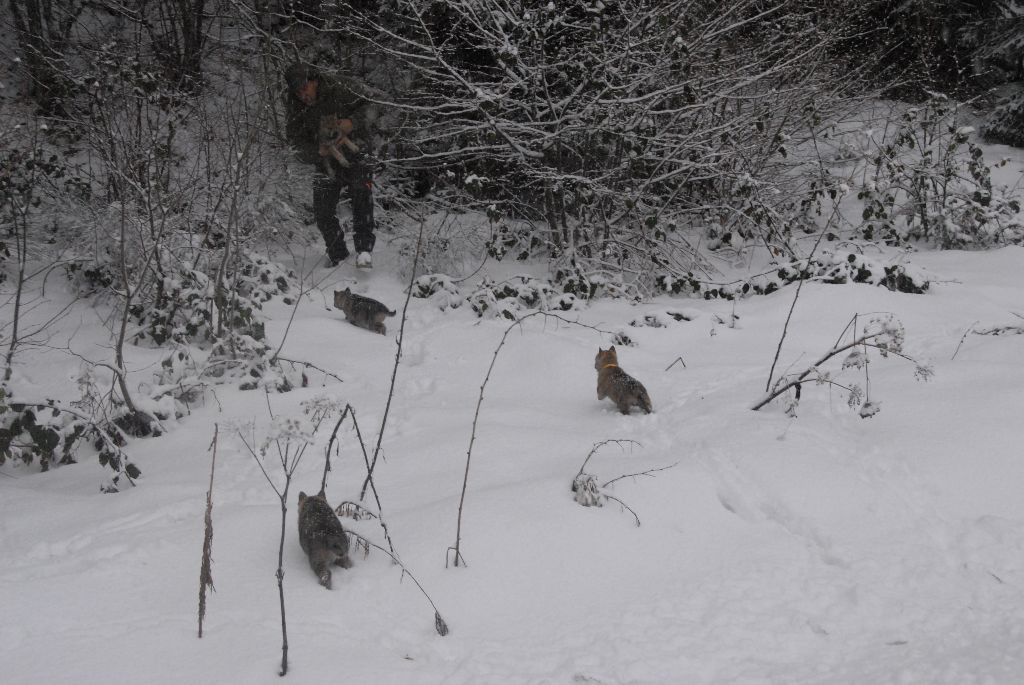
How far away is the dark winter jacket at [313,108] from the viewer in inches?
297

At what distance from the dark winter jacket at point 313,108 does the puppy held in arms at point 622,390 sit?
13.8 ft

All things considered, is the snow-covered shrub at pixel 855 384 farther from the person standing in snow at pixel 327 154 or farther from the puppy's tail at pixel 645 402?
the person standing in snow at pixel 327 154

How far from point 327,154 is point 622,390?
4.53 metres

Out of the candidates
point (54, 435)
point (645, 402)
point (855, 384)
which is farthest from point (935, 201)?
point (54, 435)

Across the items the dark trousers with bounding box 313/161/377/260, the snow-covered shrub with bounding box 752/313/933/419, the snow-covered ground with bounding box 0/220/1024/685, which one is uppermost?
the dark trousers with bounding box 313/161/377/260

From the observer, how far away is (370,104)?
831 centimetres

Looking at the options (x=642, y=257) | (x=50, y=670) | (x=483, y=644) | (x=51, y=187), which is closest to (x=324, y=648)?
(x=483, y=644)

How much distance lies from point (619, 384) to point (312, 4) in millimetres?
7254

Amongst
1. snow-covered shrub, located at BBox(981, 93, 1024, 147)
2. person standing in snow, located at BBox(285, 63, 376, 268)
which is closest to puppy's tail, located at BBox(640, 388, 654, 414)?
person standing in snow, located at BBox(285, 63, 376, 268)

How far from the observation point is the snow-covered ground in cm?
258

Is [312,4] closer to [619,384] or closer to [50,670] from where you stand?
[619,384]

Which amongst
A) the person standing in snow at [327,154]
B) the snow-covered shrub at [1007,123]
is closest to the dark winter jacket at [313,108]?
the person standing in snow at [327,154]

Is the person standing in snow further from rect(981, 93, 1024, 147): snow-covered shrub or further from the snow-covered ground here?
rect(981, 93, 1024, 147): snow-covered shrub

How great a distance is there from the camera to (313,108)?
762 cm
